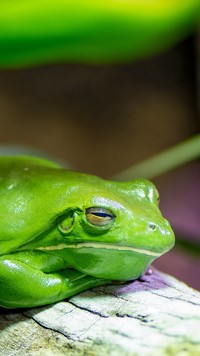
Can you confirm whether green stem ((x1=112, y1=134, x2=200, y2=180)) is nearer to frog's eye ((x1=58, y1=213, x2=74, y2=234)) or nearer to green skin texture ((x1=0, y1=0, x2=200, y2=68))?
frog's eye ((x1=58, y1=213, x2=74, y2=234))

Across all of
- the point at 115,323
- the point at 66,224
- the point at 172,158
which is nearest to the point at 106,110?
the point at 172,158

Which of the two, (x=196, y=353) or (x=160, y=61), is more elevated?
(x=160, y=61)

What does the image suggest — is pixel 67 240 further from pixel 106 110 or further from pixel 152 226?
pixel 106 110

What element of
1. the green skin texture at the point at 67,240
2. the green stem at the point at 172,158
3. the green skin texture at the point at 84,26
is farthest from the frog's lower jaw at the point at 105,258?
the green stem at the point at 172,158

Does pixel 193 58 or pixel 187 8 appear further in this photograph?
pixel 193 58

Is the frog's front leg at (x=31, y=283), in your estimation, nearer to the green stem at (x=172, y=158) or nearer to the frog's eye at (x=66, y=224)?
the frog's eye at (x=66, y=224)

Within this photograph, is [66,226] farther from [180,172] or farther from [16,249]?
[180,172]

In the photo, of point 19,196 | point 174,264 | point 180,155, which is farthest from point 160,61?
point 19,196
